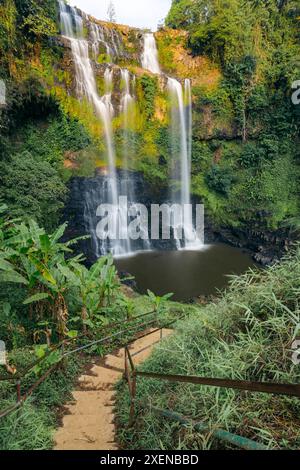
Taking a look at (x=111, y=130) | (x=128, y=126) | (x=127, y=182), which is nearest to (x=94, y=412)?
(x=127, y=182)

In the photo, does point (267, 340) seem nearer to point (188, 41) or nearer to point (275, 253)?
point (275, 253)

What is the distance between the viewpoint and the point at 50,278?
4.53 meters

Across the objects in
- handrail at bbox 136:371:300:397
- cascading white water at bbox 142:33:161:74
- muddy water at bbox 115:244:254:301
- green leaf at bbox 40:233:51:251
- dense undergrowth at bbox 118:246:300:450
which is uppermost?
cascading white water at bbox 142:33:161:74

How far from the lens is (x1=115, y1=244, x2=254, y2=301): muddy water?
1204 cm

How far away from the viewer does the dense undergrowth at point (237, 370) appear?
6.04ft

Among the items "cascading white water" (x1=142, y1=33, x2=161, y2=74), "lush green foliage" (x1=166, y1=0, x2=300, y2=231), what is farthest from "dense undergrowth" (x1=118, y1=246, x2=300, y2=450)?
"cascading white water" (x1=142, y1=33, x2=161, y2=74)

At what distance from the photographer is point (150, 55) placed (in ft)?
63.8

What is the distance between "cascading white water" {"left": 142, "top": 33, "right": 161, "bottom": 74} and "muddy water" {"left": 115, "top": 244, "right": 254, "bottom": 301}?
12004 mm

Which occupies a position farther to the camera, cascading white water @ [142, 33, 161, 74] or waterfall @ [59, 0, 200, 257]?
cascading white water @ [142, 33, 161, 74]

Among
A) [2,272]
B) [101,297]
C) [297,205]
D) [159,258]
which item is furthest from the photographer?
[297,205]

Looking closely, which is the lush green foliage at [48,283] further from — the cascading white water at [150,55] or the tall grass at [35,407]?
the cascading white water at [150,55]

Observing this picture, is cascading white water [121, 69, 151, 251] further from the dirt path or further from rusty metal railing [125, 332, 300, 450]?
rusty metal railing [125, 332, 300, 450]

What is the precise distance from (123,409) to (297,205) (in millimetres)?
17077

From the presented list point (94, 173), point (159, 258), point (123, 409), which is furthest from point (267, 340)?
point (94, 173)
